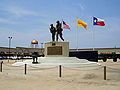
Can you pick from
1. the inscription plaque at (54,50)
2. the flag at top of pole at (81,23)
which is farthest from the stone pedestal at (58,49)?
the flag at top of pole at (81,23)

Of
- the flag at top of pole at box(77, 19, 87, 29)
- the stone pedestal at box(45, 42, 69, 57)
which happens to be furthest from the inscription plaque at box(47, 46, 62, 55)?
the flag at top of pole at box(77, 19, 87, 29)

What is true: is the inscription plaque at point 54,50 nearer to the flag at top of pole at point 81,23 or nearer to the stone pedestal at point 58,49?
the stone pedestal at point 58,49

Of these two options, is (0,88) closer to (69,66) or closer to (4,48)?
(69,66)

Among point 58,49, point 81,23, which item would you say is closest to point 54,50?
point 58,49

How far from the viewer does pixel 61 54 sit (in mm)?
30141

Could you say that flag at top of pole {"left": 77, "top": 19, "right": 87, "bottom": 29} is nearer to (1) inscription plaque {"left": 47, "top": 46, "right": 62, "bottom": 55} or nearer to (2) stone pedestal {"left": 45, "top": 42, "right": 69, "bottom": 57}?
(2) stone pedestal {"left": 45, "top": 42, "right": 69, "bottom": 57}

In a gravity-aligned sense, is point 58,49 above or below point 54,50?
above

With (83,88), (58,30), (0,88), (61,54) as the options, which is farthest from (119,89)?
(58,30)

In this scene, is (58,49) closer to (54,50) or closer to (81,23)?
(54,50)

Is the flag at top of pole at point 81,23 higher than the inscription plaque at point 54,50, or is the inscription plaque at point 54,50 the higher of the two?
the flag at top of pole at point 81,23

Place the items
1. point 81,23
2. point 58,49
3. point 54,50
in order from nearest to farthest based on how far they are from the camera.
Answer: point 58,49, point 54,50, point 81,23

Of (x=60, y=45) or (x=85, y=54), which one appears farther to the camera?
(x=85, y=54)

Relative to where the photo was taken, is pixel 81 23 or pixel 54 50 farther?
pixel 81 23

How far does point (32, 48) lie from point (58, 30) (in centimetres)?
6703
